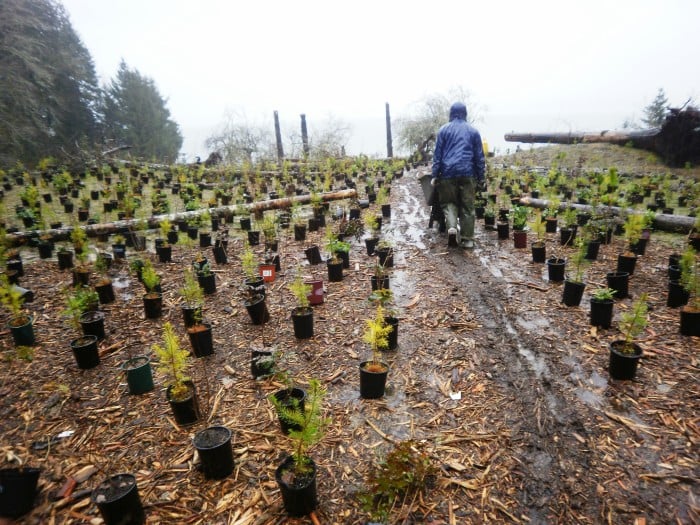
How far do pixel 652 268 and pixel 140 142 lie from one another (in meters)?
32.1

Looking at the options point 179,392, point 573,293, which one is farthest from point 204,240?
point 573,293

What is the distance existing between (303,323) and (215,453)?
5.42 feet

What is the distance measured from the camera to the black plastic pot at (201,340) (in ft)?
11.4

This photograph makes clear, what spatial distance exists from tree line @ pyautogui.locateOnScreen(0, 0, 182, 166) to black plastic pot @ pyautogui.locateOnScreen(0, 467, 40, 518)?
15792 millimetres

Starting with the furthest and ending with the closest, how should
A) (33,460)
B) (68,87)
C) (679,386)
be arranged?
(68,87) < (679,386) < (33,460)

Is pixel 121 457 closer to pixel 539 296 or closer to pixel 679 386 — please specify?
pixel 679 386

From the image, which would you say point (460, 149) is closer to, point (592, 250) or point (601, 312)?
point (592, 250)

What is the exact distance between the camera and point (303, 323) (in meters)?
3.73

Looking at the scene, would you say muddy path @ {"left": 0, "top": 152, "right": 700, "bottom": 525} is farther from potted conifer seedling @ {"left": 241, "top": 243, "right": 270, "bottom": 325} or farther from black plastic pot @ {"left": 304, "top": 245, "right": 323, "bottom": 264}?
black plastic pot @ {"left": 304, "top": 245, "right": 323, "bottom": 264}

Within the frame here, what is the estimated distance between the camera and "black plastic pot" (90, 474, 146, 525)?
1890 mm

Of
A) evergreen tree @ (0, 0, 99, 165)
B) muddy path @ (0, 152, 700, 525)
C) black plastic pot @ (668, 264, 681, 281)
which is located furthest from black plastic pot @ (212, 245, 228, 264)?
evergreen tree @ (0, 0, 99, 165)

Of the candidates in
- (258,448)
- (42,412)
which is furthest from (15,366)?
(258,448)

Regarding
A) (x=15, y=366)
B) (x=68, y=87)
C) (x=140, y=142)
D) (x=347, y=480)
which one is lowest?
(x=347, y=480)

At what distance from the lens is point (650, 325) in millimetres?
A: 3664
